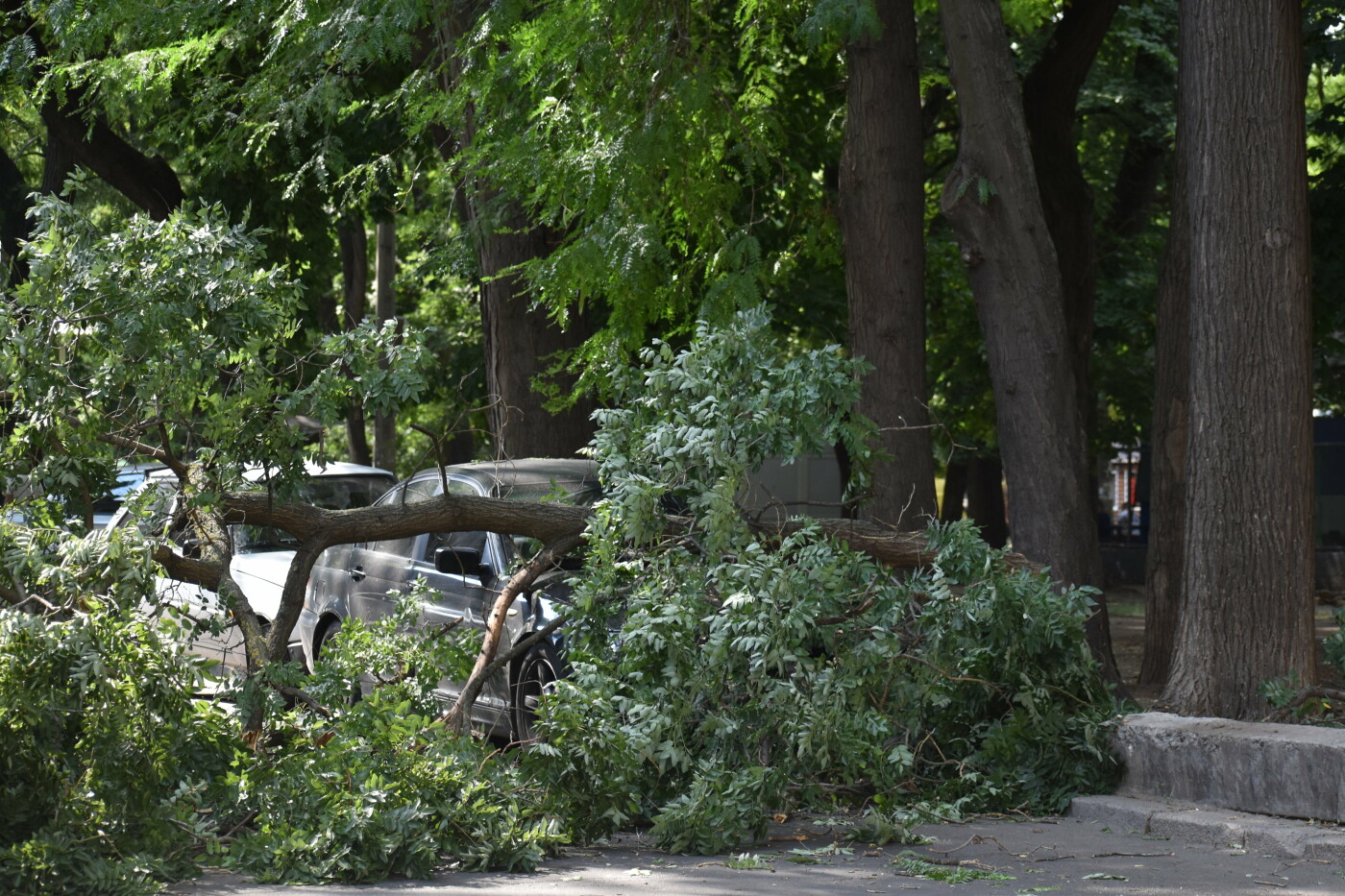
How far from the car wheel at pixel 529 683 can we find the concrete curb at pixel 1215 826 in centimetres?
293

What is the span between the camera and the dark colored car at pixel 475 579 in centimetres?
857

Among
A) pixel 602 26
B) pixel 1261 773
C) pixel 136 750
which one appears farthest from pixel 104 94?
pixel 1261 773

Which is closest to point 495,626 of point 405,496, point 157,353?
point 157,353

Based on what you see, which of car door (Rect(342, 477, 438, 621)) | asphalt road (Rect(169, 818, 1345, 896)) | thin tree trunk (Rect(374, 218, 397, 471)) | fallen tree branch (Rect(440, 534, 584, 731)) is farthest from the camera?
thin tree trunk (Rect(374, 218, 397, 471))

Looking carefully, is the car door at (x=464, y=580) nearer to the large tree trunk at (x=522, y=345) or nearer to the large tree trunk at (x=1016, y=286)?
the large tree trunk at (x=522, y=345)

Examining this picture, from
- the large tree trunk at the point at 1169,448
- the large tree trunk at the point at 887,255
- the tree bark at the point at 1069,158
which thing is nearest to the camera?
the large tree trunk at the point at 887,255

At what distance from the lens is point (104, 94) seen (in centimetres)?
1361

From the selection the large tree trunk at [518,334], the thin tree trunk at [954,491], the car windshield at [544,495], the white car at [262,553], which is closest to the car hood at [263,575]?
the white car at [262,553]

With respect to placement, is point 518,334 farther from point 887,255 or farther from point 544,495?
point 544,495

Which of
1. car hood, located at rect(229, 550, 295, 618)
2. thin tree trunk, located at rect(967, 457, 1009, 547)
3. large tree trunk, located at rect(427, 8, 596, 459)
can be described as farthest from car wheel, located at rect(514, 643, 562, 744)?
thin tree trunk, located at rect(967, 457, 1009, 547)

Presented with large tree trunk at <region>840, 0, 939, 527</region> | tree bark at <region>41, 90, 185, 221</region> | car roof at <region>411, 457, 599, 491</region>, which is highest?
tree bark at <region>41, 90, 185, 221</region>

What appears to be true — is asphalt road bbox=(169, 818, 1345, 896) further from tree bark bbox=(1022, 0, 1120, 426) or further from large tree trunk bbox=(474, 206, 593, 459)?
tree bark bbox=(1022, 0, 1120, 426)

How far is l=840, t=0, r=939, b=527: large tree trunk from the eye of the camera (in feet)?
34.6

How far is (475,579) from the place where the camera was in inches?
369
